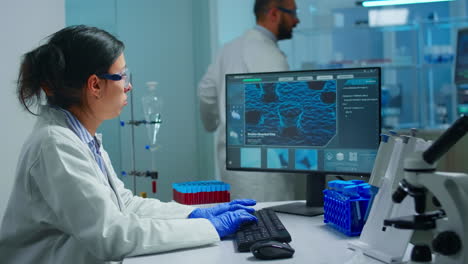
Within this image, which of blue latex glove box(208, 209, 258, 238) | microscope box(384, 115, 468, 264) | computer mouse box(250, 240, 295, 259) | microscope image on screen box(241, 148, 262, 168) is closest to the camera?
microscope box(384, 115, 468, 264)

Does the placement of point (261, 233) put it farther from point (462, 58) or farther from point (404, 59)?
point (404, 59)

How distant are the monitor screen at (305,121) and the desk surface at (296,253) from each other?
1.22ft

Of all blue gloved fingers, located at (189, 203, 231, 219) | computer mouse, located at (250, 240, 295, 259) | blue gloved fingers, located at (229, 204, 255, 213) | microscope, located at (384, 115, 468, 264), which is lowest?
computer mouse, located at (250, 240, 295, 259)

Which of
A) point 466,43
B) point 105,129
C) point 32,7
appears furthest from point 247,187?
point 466,43

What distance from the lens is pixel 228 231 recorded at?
1.58 meters

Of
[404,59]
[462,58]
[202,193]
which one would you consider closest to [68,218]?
[202,193]

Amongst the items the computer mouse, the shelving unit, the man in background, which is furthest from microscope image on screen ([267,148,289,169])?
the shelving unit

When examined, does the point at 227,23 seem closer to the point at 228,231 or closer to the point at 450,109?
the point at 450,109

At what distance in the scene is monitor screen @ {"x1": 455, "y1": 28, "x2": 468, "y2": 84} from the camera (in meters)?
3.79

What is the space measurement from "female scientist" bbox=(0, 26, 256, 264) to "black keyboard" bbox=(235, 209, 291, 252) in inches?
1.4

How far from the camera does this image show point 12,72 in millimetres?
2604

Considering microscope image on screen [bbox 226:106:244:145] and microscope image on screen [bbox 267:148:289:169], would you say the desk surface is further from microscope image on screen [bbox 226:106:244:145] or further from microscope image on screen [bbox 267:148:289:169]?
microscope image on screen [bbox 226:106:244:145]

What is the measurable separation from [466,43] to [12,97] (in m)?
2.89

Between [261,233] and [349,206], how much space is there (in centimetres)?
27
